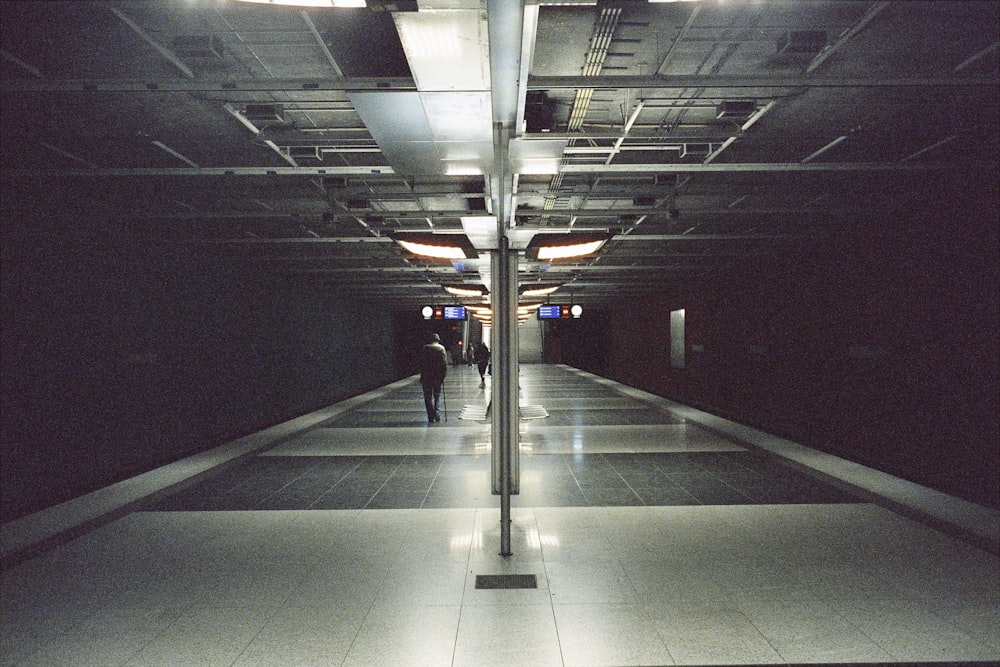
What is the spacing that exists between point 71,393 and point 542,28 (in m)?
6.22

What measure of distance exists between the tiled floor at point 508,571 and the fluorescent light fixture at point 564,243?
3.11m

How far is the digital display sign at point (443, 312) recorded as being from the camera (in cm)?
1677

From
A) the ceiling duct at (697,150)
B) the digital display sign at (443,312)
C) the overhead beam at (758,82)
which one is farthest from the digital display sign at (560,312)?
the overhead beam at (758,82)

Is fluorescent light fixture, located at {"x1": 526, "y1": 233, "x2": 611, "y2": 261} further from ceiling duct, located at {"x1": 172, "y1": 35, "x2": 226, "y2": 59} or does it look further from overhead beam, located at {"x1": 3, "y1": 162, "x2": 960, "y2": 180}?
ceiling duct, located at {"x1": 172, "y1": 35, "x2": 226, "y2": 59}

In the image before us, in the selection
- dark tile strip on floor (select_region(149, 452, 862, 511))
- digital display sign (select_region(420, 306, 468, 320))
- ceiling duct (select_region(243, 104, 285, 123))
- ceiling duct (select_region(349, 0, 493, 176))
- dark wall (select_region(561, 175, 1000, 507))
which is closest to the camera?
ceiling duct (select_region(349, 0, 493, 176))

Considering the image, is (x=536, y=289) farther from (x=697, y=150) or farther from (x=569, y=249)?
(x=697, y=150)

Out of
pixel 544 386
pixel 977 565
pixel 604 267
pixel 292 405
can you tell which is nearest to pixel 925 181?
pixel 977 565

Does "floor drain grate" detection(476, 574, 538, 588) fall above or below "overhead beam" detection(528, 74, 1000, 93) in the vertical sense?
below

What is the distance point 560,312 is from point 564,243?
423 inches

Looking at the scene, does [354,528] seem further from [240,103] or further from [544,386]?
[544,386]

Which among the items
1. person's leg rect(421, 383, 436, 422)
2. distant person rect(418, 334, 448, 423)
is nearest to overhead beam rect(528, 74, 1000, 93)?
distant person rect(418, 334, 448, 423)

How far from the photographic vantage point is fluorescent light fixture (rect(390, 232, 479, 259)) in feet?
23.8

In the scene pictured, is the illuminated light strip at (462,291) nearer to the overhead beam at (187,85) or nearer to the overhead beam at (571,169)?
the overhead beam at (571,169)

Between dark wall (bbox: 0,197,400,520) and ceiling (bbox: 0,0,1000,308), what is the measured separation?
0.57 meters
